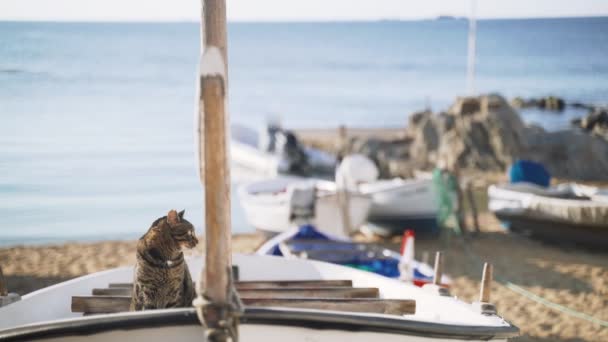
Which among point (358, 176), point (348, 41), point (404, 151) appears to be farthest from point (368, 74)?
point (358, 176)

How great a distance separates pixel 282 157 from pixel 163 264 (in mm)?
16417

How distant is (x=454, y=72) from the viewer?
74.0 metres

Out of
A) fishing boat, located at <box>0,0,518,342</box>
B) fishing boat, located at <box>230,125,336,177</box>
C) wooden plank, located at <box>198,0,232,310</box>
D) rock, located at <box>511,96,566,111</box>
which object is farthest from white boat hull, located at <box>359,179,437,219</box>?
rock, located at <box>511,96,566,111</box>

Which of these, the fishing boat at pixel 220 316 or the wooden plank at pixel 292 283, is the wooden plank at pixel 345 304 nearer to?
the fishing boat at pixel 220 316

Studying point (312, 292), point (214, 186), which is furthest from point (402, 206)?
point (214, 186)

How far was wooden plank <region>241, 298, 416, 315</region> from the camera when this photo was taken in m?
3.68

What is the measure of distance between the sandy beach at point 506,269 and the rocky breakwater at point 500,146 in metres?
5.43

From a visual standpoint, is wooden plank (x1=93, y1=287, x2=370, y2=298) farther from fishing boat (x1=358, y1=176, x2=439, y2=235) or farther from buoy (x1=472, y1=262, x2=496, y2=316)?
fishing boat (x1=358, y1=176, x2=439, y2=235)

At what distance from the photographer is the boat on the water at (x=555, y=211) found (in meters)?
10.7

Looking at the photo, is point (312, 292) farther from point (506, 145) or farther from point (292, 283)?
point (506, 145)

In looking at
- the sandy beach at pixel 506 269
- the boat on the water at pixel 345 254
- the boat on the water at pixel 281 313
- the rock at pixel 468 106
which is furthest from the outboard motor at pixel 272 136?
the boat on the water at pixel 281 313

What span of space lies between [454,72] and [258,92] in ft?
79.8

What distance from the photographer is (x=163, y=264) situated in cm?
332

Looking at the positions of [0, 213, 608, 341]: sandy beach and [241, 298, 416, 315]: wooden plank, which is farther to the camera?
[0, 213, 608, 341]: sandy beach
